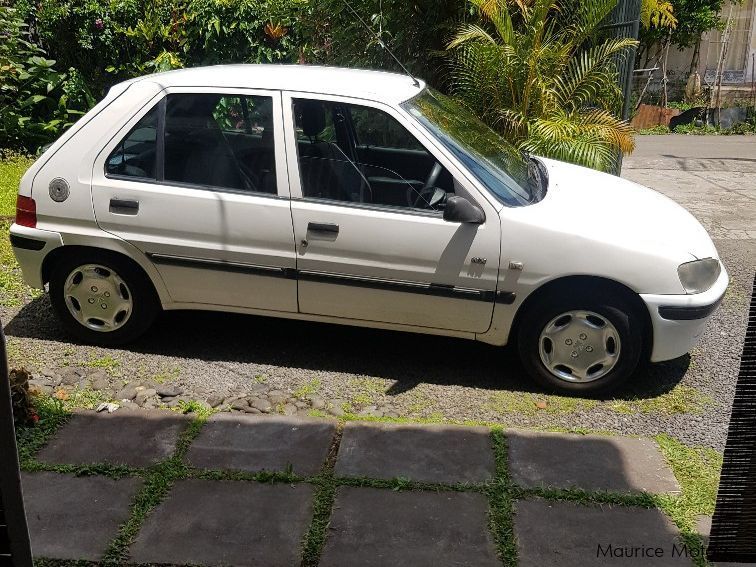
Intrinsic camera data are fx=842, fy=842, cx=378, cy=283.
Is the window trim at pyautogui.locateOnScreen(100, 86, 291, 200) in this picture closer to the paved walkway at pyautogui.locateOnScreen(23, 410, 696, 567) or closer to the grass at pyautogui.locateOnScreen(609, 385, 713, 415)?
the paved walkway at pyautogui.locateOnScreen(23, 410, 696, 567)

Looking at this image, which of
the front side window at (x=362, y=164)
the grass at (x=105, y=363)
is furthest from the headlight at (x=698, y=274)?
the grass at (x=105, y=363)

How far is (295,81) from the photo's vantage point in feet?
16.8

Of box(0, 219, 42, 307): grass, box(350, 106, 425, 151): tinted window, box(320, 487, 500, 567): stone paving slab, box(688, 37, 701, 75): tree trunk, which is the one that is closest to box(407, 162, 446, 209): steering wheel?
box(350, 106, 425, 151): tinted window

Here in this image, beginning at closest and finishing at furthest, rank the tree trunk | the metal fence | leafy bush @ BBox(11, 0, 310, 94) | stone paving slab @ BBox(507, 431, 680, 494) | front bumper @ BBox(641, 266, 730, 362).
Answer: stone paving slab @ BBox(507, 431, 680, 494) → front bumper @ BBox(641, 266, 730, 362) → the metal fence → leafy bush @ BBox(11, 0, 310, 94) → the tree trunk

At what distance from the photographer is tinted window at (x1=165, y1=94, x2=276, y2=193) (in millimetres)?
5035

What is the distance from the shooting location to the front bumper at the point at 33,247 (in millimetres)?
5160

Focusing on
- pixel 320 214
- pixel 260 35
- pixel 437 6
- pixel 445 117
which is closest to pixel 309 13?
pixel 260 35

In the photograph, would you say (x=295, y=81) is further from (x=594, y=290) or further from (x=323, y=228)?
(x=594, y=290)

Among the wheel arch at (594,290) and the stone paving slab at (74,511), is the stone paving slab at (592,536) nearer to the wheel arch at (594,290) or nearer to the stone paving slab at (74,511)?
the wheel arch at (594,290)

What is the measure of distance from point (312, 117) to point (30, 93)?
726cm

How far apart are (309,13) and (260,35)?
1018 mm

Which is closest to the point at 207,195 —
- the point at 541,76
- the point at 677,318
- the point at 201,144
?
the point at 201,144

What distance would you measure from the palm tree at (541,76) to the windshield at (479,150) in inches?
100

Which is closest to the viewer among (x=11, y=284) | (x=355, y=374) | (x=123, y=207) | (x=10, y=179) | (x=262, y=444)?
(x=262, y=444)
